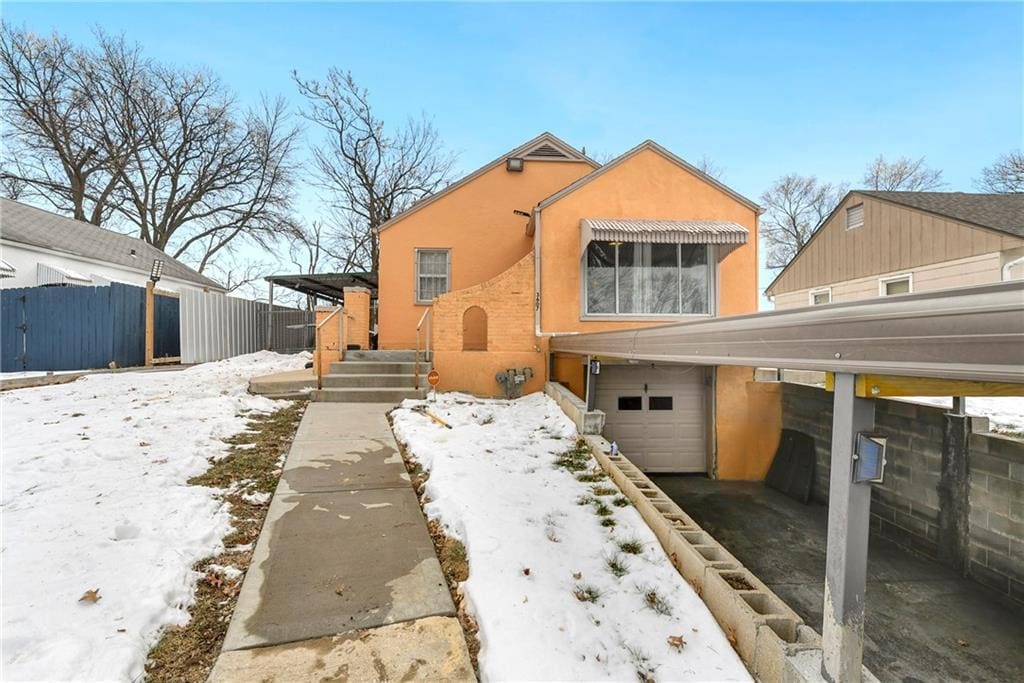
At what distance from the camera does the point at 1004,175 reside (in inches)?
769

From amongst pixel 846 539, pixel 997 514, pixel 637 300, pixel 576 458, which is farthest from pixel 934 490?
pixel 846 539

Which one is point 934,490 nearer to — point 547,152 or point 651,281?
point 651,281

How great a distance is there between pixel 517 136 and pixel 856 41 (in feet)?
49.2

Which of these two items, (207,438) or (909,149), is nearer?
(207,438)

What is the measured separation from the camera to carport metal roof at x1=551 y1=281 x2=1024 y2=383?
1247 mm

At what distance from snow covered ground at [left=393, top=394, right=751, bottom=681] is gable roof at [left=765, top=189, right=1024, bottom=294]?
1167cm

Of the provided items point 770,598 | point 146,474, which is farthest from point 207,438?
point 770,598

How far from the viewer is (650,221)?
854 centimetres

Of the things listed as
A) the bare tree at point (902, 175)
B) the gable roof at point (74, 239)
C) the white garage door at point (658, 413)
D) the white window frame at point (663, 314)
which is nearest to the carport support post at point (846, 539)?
the white window frame at point (663, 314)

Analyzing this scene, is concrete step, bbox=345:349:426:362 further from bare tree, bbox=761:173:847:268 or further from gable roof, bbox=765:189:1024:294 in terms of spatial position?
bare tree, bbox=761:173:847:268

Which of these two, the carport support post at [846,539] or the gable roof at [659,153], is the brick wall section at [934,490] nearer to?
the carport support post at [846,539]

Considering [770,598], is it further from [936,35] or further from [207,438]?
[936,35]

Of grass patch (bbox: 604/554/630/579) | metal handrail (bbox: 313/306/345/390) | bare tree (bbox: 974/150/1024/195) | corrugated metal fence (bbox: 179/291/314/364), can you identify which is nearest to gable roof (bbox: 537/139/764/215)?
metal handrail (bbox: 313/306/345/390)

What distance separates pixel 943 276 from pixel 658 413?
25.6ft
